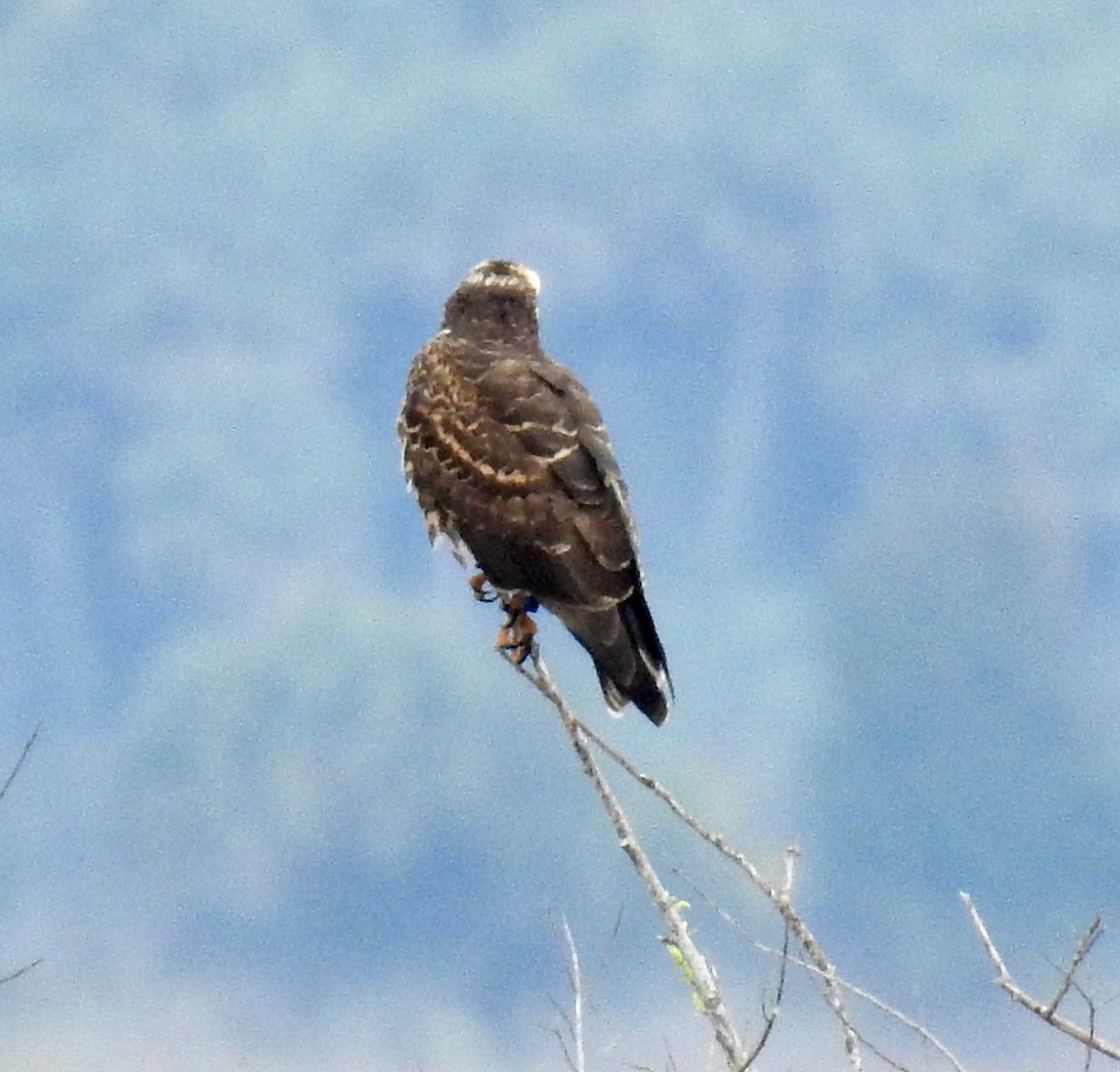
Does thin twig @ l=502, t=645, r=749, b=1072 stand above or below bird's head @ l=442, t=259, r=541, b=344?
below

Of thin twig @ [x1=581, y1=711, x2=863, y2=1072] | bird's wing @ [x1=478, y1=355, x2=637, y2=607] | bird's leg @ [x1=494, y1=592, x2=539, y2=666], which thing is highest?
bird's wing @ [x1=478, y1=355, x2=637, y2=607]

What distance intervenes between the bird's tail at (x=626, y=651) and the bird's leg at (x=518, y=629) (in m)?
0.15

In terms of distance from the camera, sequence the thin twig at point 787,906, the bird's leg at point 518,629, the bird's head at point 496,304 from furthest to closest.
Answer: the bird's head at point 496,304
the bird's leg at point 518,629
the thin twig at point 787,906

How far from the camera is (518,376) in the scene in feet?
25.0

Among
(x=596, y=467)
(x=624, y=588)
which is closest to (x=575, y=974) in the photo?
(x=624, y=588)

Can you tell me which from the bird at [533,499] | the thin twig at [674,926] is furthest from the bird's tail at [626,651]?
the thin twig at [674,926]

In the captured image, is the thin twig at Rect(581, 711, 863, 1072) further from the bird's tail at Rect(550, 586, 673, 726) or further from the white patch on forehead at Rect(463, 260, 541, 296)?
the white patch on forehead at Rect(463, 260, 541, 296)

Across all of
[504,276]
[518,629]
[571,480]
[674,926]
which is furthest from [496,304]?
[674,926]

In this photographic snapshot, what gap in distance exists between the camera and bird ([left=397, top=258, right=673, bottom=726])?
23.2 ft

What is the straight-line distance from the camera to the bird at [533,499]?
7.06 meters

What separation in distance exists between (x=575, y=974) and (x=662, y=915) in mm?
816

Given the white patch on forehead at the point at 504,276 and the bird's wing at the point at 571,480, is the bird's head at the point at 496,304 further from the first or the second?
the bird's wing at the point at 571,480

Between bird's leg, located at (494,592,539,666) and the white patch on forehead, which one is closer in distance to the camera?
bird's leg, located at (494,592,539,666)

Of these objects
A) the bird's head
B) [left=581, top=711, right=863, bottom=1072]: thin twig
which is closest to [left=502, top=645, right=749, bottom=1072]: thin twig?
[left=581, top=711, right=863, bottom=1072]: thin twig
